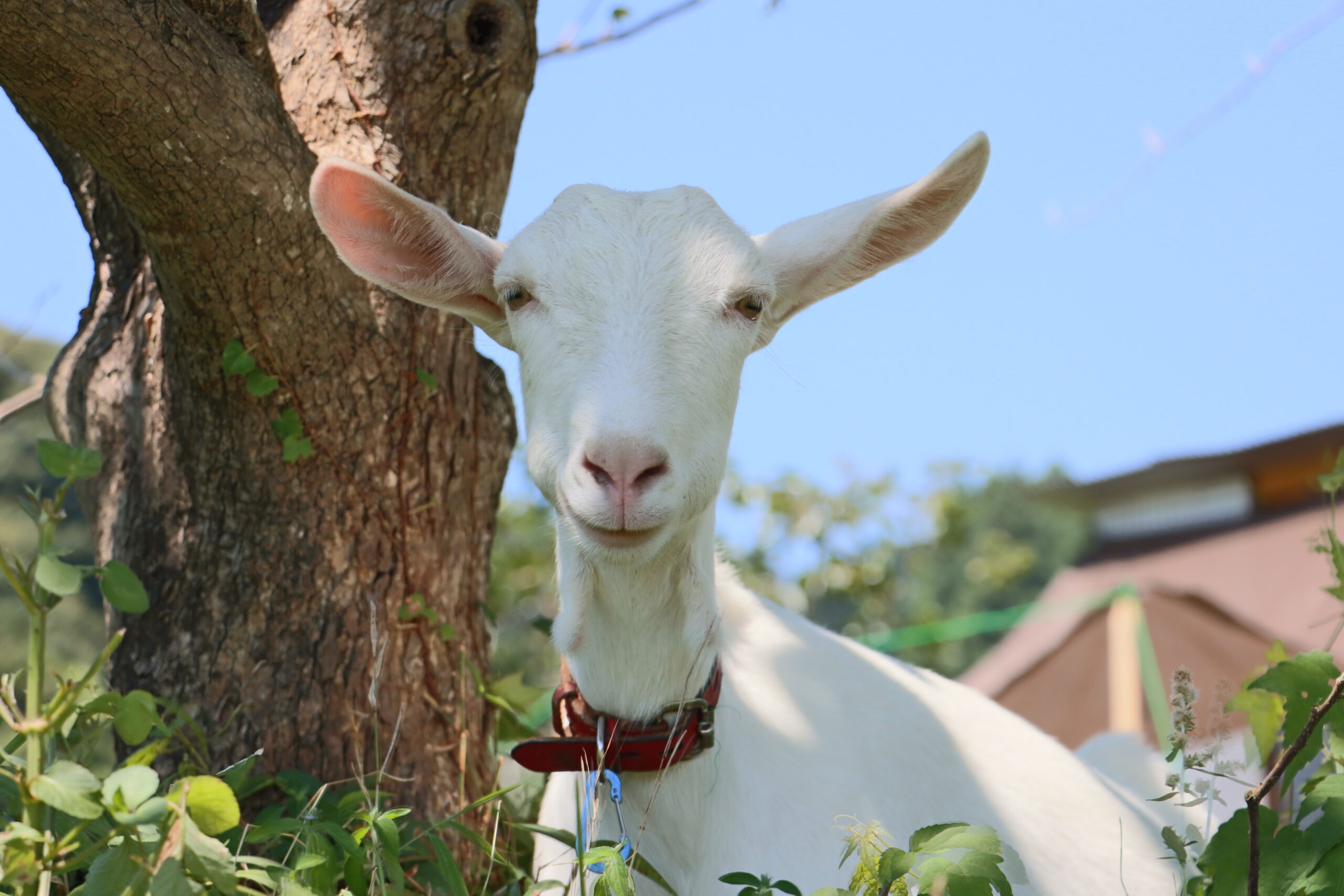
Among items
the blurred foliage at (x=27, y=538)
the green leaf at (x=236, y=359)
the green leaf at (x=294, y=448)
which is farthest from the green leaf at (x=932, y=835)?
the blurred foliage at (x=27, y=538)

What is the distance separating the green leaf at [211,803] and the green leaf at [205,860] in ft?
0.15

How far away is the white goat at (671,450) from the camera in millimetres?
1866

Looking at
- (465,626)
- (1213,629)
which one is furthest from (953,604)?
(465,626)

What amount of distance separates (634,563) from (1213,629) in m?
6.47

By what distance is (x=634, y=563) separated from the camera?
1902mm

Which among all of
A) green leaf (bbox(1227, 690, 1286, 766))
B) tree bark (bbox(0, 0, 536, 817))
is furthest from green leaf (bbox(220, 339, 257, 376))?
green leaf (bbox(1227, 690, 1286, 766))

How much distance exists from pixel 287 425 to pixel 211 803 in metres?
1.19

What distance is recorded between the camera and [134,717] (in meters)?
1.67

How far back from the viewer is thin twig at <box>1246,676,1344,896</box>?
1.58 metres

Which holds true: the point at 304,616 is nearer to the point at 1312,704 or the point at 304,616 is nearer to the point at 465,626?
the point at 465,626

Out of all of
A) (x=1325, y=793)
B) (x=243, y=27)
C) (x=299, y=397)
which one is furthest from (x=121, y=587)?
(x=1325, y=793)

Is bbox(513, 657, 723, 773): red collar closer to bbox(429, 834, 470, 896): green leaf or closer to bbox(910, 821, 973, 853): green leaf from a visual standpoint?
bbox(429, 834, 470, 896): green leaf

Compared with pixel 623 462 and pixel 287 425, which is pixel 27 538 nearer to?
pixel 287 425

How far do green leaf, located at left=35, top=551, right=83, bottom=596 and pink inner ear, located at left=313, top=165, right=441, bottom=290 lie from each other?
0.87 m
